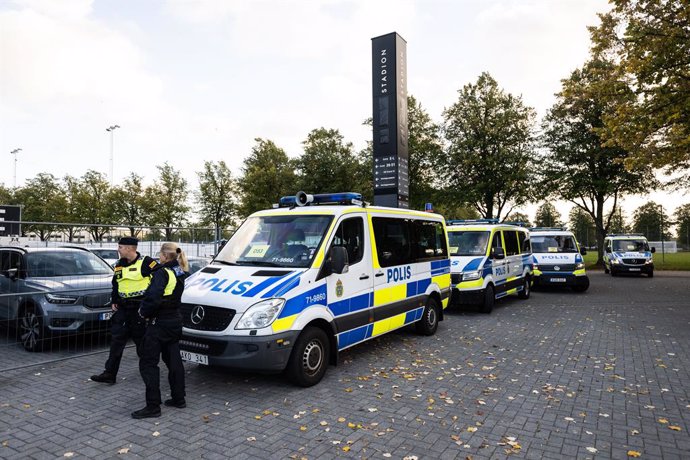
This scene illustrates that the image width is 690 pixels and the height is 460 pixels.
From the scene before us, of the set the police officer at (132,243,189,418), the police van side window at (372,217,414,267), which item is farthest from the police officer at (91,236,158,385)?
the police van side window at (372,217,414,267)

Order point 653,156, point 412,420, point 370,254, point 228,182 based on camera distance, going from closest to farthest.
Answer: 1. point 412,420
2. point 370,254
3. point 653,156
4. point 228,182

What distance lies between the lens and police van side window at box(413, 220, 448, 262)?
7.94 metres

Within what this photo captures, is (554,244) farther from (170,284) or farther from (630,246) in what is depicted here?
(170,284)

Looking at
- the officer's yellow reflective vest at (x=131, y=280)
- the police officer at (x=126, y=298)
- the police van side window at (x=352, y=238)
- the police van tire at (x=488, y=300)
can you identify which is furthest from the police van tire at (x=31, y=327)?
the police van tire at (x=488, y=300)

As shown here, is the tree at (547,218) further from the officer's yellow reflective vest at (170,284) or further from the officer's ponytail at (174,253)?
the officer's yellow reflective vest at (170,284)

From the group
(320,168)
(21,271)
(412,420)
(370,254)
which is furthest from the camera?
(320,168)

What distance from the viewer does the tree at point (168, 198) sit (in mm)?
37000

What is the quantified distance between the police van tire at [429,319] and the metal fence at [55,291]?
5.10 metres

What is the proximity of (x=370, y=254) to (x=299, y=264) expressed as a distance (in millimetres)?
1341

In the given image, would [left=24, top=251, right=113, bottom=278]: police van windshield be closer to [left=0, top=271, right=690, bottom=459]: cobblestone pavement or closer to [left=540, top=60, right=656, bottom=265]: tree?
[left=0, top=271, right=690, bottom=459]: cobblestone pavement

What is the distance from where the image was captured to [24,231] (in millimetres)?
7047

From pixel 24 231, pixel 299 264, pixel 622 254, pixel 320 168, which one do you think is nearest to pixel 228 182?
pixel 320 168

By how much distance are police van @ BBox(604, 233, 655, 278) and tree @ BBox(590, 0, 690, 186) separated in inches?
403

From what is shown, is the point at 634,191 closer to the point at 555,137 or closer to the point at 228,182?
the point at 555,137
